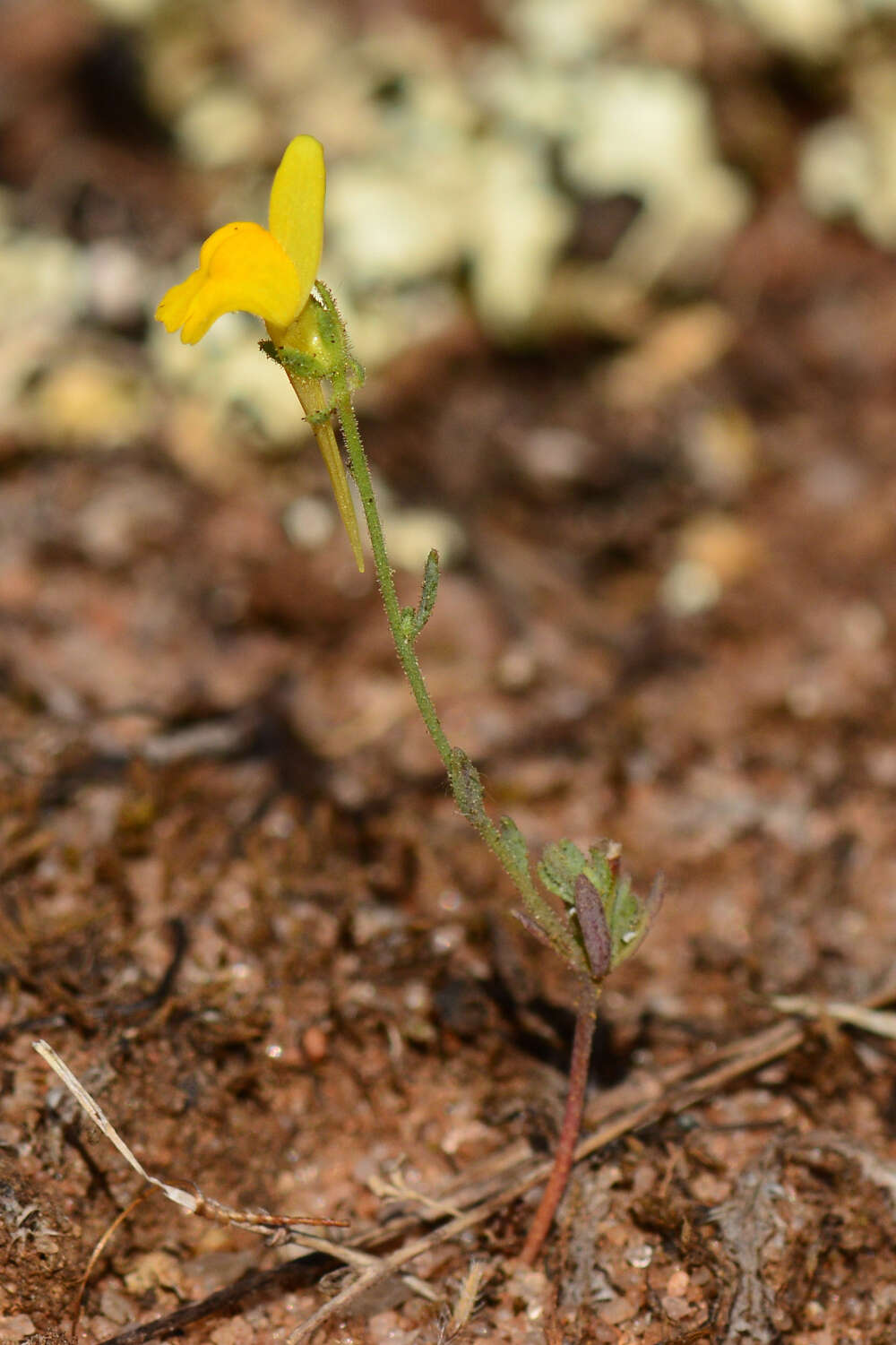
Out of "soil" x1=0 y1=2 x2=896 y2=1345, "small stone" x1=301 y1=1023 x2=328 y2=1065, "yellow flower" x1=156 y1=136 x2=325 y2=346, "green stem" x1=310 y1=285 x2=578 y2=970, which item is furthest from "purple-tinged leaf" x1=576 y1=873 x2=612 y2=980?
"yellow flower" x1=156 y1=136 x2=325 y2=346

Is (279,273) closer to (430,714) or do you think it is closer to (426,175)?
(430,714)

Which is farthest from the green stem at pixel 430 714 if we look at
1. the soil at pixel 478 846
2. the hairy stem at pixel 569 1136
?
the soil at pixel 478 846

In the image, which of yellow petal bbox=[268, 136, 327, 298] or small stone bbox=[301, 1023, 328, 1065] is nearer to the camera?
yellow petal bbox=[268, 136, 327, 298]

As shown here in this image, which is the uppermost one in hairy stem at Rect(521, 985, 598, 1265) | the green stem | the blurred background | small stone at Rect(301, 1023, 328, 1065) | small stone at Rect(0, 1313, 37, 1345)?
the blurred background

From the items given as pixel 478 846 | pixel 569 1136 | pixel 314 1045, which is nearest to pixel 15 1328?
pixel 314 1045

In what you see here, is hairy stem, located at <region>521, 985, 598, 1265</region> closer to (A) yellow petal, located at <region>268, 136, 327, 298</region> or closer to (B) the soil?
(B) the soil

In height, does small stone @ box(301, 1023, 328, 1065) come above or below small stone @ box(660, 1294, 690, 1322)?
above

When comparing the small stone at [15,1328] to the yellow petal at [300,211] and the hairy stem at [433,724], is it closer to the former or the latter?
the hairy stem at [433,724]

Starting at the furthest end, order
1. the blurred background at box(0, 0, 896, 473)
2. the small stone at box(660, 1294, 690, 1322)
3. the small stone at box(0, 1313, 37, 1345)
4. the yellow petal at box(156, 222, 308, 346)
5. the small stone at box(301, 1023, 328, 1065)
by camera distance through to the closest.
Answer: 1. the blurred background at box(0, 0, 896, 473)
2. the small stone at box(301, 1023, 328, 1065)
3. the small stone at box(660, 1294, 690, 1322)
4. the small stone at box(0, 1313, 37, 1345)
5. the yellow petal at box(156, 222, 308, 346)
